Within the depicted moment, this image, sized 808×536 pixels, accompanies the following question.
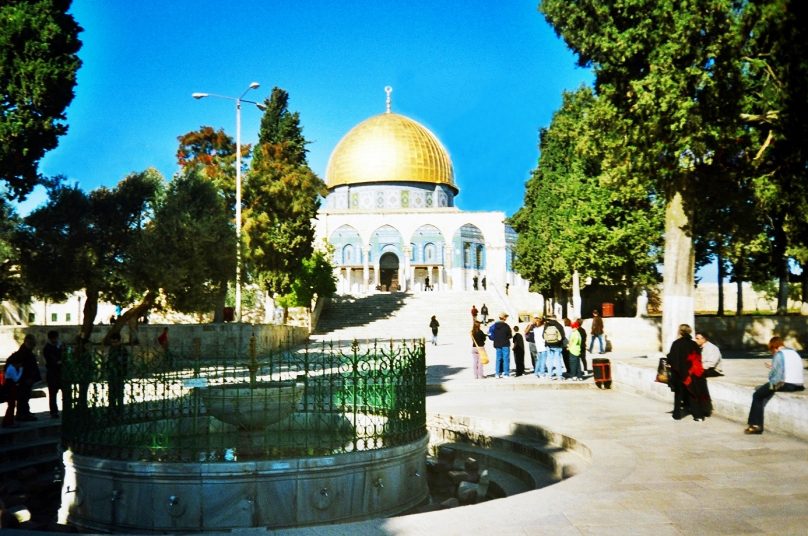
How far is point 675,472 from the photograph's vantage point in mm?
6672

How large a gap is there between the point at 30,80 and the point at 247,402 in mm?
13467

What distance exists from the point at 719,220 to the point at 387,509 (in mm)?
17368

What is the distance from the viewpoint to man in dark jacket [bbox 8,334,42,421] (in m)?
10.3

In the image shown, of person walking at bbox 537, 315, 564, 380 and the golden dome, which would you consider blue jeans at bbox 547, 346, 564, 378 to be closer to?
person walking at bbox 537, 315, 564, 380

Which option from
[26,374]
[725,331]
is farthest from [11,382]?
[725,331]

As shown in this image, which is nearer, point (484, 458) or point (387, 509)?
point (387, 509)

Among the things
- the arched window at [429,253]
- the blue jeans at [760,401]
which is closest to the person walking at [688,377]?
the blue jeans at [760,401]

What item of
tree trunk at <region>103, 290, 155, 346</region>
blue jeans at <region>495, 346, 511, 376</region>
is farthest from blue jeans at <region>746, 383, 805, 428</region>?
tree trunk at <region>103, 290, 155, 346</region>

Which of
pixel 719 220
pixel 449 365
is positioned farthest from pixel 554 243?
pixel 449 365

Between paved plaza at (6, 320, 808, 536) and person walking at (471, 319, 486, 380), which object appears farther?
person walking at (471, 319, 486, 380)

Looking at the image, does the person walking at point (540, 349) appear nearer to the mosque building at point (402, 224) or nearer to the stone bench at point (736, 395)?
the stone bench at point (736, 395)

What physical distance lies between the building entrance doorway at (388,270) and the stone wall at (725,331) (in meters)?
34.7

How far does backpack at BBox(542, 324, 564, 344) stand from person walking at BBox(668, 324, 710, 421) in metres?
5.35

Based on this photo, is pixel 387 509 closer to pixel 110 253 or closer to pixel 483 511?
pixel 483 511
